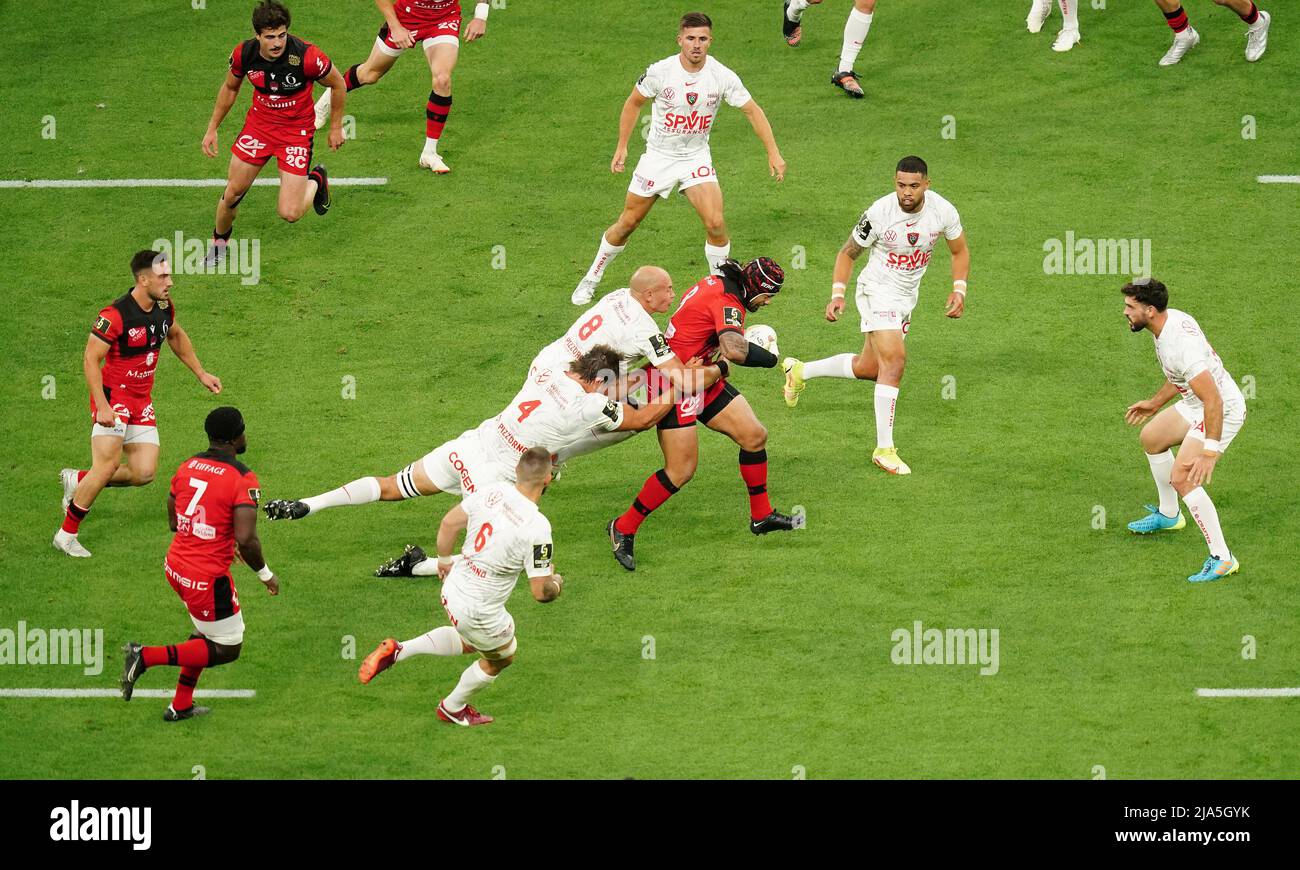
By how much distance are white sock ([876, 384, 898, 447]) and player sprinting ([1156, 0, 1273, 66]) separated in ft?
26.2

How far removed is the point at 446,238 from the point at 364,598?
5808 millimetres

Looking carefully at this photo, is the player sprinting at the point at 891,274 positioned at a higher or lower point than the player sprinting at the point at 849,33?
lower

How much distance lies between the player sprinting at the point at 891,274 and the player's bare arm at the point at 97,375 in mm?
5754

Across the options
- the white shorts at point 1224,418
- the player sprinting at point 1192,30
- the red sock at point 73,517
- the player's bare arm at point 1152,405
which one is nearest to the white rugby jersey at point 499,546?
the red sock at point 73,517

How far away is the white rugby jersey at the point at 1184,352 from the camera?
12477mm

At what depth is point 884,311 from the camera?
1438cm

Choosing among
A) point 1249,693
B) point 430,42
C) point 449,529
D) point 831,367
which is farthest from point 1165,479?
point 430,42

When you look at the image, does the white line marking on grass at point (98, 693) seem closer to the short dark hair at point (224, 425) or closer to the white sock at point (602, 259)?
the short dark hair at point (224, 425)

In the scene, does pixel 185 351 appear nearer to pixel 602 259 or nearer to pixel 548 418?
pixel 548 418

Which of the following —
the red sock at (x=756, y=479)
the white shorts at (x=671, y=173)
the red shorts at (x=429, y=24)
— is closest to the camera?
the red sock at (x=756, y=479)

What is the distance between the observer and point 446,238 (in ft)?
57.9

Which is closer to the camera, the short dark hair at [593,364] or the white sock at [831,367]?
the short dark hair at [593,364]

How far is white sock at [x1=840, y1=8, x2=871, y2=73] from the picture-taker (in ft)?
64.2

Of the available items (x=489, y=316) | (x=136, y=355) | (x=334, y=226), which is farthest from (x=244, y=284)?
(x=136, y=355)
